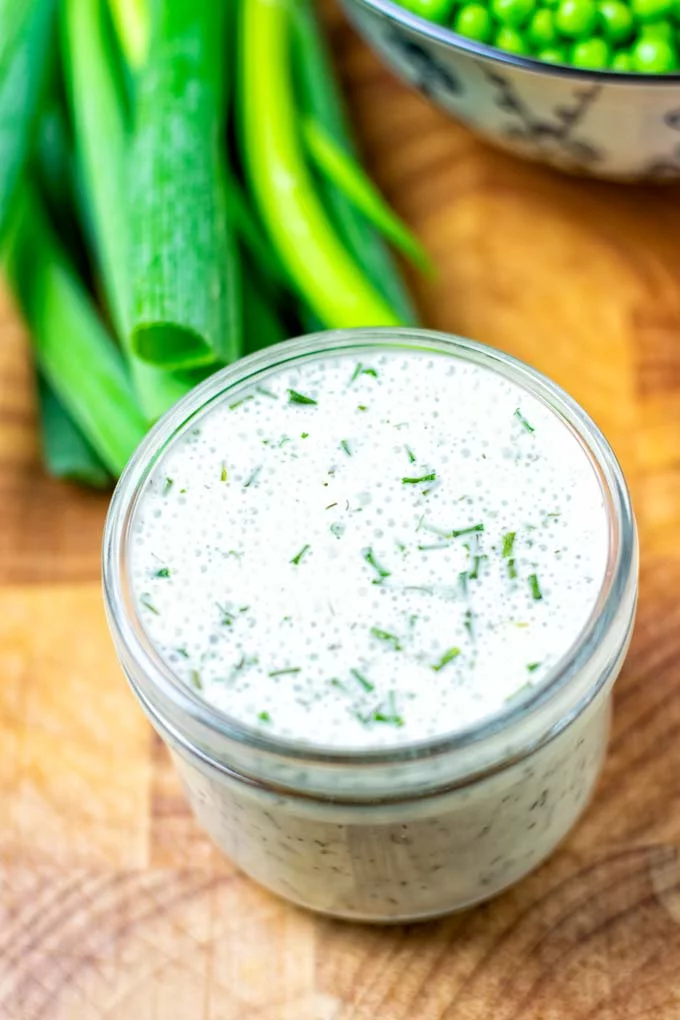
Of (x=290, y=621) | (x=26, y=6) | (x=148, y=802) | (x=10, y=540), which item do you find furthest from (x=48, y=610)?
(x=26, y=6)

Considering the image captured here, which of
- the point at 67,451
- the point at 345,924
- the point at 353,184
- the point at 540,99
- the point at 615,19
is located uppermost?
the point at 615,19

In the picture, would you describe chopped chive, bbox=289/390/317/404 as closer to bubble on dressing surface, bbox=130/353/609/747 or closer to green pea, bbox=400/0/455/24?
bubble on dressing surface, bbox=130/353/609/747

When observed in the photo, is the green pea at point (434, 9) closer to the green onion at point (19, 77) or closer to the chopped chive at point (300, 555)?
the green onion at point (19, 77)

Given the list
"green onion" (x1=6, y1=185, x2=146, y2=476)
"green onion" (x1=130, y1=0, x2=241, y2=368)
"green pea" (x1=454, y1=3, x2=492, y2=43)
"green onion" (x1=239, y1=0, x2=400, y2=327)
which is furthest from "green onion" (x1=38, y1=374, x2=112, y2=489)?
"green pea" (x1=454, y1=3, x2=492, y2=43)

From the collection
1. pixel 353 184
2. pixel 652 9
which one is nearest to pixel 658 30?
pixel 652 9

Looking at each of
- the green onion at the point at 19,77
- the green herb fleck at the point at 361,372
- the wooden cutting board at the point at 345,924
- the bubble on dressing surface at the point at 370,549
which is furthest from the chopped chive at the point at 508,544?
the green onion at the point at 19,77

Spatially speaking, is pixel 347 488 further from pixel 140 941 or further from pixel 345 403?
pixel 140 941

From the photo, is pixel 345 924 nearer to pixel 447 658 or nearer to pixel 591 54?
pixel 447 658
